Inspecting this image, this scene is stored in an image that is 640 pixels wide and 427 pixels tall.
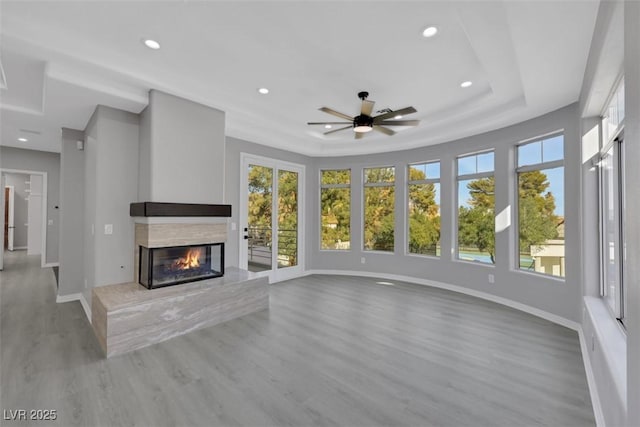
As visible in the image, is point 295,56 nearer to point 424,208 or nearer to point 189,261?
point 189,261

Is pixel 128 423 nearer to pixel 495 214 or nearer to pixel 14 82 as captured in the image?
pixel 14 82

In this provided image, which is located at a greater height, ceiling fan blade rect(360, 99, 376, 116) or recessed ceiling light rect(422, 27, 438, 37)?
recessed ceiling light rect(422, 27, 438, 37)

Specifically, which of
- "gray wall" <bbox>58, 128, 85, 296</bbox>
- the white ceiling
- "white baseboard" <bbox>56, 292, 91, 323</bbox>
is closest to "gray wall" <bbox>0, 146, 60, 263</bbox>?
the white ceiling

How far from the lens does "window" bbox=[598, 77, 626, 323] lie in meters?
2.21

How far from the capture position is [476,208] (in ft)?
16.3

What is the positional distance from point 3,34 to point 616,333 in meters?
5.34

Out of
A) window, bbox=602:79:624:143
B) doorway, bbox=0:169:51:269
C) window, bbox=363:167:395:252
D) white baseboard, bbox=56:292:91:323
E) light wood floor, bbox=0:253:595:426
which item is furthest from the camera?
doorway, bbox=0:169:51:269

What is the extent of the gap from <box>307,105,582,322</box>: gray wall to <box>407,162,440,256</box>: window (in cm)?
16

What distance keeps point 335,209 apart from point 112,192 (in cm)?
426

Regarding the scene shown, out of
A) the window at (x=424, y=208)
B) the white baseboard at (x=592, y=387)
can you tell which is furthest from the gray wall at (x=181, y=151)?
the white baseboard at (x=592, y=387)

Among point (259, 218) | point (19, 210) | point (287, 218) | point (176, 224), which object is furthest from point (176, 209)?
point (19, 210)

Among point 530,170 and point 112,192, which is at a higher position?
point 530,170

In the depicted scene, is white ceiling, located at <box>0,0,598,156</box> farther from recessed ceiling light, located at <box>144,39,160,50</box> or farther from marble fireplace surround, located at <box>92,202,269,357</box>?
marble fireplace surround, located at <box>92,202,269,357</box>

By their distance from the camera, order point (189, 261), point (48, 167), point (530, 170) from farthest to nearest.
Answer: point (48, 167), point (530, 170), point (189, 261)
